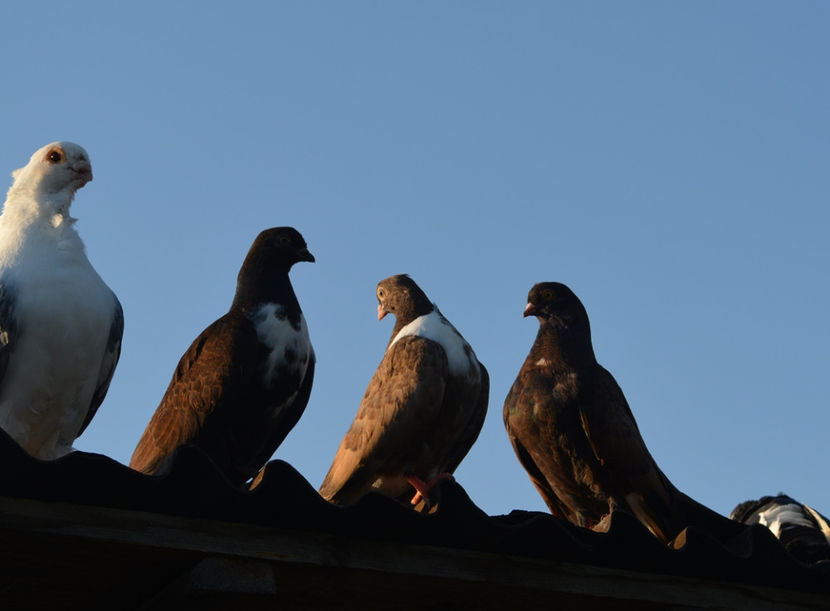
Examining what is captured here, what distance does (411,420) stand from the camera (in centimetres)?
673

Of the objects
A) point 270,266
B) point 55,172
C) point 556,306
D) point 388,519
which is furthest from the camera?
point 556,306

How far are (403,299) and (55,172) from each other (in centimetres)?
242

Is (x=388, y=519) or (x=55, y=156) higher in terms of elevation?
(x=55, y=156)

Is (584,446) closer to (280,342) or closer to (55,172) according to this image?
(280,342)

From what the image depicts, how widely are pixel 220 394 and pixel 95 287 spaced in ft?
3.13

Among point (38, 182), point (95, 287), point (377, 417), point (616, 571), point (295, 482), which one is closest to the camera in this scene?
point (295, 482)

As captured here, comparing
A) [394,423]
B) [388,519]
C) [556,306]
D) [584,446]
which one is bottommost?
[388,519]

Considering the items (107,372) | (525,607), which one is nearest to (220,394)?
Answer: (107,372)

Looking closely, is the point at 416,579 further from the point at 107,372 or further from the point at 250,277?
the point at 250,277

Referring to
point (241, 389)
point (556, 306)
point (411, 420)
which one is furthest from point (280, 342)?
point (556, 306)

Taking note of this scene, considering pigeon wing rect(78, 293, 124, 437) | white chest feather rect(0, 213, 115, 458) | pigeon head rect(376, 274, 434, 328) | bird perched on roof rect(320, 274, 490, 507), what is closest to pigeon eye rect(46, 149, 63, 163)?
white chest feather rect(0, 213, 115, 458)

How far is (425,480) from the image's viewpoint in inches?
271

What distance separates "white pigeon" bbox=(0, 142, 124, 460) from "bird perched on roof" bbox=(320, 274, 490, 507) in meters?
1.66

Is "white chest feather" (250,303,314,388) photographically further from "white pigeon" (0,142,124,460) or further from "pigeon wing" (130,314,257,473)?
"white pigeon" (0,142,124,460)
